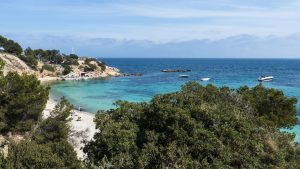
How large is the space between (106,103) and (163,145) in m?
41.8

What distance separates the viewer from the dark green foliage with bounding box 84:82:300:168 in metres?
14.3

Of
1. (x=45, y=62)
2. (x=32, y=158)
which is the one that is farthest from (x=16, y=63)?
(x=32, y=158)

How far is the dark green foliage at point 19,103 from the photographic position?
2766 centimetres

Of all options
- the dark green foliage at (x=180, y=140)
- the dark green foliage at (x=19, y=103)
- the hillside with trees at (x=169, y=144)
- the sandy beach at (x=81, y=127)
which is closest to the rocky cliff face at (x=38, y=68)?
the sandy beach at (x=81, y=127)

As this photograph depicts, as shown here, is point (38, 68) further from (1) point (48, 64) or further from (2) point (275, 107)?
(2) point (275, 107)

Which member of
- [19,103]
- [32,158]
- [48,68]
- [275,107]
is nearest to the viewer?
[32,158]

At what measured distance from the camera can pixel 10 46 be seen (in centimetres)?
9294

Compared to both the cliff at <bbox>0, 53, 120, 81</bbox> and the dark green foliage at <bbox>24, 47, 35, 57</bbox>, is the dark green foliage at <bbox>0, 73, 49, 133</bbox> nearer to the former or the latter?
the cliff at <bbox>0, 53, 120, 81</bbox>

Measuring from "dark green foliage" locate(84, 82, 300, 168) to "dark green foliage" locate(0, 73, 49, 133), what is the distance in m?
13.0

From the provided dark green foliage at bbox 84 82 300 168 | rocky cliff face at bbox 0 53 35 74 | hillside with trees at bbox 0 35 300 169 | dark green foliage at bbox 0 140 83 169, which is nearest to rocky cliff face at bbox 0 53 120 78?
rocky cliff face at bbox 0 53 35 74

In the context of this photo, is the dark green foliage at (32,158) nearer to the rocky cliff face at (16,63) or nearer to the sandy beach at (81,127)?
the sandy beach at (81,127)

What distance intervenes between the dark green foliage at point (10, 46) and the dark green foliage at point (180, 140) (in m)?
82.3

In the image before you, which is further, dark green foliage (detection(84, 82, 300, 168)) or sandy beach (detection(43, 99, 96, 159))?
sandy beach (detection(43, 99, 96, 159))

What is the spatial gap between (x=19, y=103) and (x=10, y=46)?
231 feet
